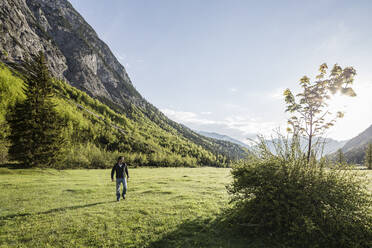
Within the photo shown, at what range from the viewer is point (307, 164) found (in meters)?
7.46

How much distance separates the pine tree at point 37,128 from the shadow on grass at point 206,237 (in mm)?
39502

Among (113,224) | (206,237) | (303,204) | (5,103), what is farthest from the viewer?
(5,103)

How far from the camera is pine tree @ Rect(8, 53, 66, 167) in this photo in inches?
1315

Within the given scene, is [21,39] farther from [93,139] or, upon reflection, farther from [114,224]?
[114,224]

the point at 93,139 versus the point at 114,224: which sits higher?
the point at 93,139

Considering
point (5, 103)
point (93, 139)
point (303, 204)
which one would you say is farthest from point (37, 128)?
point (93, 139)

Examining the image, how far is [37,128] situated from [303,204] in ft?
149

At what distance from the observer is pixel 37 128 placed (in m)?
35.0

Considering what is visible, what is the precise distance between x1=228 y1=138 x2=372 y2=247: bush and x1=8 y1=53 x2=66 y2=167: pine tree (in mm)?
41973

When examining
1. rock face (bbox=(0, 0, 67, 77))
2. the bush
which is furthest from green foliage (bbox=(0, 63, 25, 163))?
rock face (bbox=(0, 0, 67, 77))

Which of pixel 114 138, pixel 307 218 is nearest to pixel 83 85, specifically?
pixel 114 138

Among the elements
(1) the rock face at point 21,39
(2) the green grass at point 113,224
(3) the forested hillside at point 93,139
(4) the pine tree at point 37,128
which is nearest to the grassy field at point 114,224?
(2) the green grass at point 113,224

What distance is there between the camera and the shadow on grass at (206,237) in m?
6.53

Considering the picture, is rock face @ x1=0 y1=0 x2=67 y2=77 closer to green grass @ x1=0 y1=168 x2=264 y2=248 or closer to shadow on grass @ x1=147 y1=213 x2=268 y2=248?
green grass @ x1=0 y1=168 x2=264 y2=248
